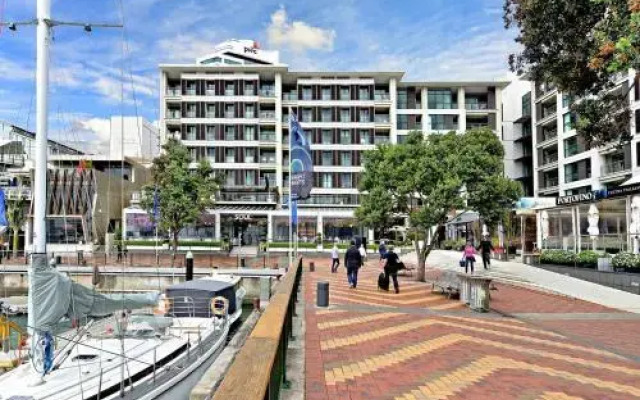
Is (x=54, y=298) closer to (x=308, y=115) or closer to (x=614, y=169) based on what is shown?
(x=614, y=169)

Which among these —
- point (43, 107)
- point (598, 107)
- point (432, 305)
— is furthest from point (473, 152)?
point (43, 107)

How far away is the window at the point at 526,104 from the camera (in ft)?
244

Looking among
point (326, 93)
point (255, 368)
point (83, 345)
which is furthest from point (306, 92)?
point (255, 368)

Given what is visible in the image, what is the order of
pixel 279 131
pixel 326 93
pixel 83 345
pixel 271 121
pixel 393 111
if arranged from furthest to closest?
pixel 393 111 → pixel 326 93 → pixel 279 131 → pixel 271 121 → pixel 83 345

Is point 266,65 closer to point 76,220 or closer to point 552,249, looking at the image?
point 76,220

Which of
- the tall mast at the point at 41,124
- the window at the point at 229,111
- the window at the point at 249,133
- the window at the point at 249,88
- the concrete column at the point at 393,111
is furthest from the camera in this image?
the concrete column at the point at 393,111

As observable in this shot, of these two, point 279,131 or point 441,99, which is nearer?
point 279,131

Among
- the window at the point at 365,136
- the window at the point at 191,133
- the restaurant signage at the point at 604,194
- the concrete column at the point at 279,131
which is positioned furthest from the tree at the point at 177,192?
the window at the point at 365,136

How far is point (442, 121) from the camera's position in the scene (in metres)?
80.3

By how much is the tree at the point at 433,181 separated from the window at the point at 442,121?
2183 inches

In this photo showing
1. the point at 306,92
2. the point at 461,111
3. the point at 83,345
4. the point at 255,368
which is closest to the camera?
the point at 255,368

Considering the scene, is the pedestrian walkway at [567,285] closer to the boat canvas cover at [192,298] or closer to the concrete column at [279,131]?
the boat canvas cover at [192,298]

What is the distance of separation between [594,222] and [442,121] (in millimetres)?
56172

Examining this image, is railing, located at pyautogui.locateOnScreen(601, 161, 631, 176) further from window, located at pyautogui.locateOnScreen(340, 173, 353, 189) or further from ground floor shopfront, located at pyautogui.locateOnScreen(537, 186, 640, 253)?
window, located at pyautogui.locateOnScreen(340, 173, 353, 189)
